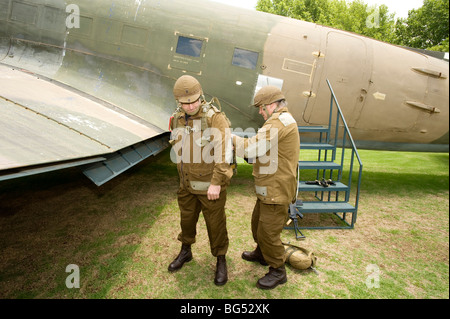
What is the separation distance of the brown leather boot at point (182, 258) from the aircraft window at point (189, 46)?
11.9ft

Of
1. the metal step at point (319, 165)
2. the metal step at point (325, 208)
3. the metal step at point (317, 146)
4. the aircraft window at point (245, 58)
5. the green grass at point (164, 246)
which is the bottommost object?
the green grass at point (164, 246)

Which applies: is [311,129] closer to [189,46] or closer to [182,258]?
[189,46]

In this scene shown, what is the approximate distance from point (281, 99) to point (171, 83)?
2.87 metres

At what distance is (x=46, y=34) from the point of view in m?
5.20

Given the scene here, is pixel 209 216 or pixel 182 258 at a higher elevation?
pixel 209 216

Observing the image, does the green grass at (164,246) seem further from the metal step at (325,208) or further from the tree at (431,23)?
the tree at (431,23)

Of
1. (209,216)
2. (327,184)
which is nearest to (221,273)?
(209,216)

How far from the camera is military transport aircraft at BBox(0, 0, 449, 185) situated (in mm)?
5137

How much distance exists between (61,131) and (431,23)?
332cm

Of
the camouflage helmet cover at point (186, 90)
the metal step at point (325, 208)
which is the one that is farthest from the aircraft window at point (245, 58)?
the metal step at point (325, 208)

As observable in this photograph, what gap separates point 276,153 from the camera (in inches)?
122

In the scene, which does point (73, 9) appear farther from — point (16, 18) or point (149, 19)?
point (149, 19)

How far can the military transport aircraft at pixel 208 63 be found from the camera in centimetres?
514
